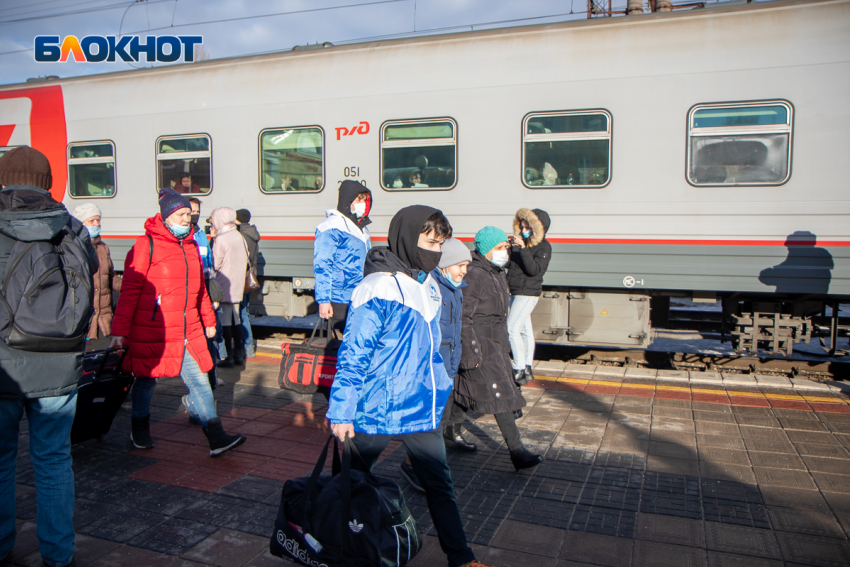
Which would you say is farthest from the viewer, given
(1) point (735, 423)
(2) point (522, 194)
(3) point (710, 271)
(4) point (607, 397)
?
(2) point (522, 194)

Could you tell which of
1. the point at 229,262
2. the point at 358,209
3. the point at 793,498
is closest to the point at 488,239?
the point at 358,209

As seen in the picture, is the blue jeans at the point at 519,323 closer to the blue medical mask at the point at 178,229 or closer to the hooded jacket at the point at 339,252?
the hooded jacket at the point at 339,252

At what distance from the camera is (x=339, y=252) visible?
494 cm

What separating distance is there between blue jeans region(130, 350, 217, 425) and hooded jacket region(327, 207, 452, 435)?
2104 mm

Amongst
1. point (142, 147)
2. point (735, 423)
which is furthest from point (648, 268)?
point (142, 147)

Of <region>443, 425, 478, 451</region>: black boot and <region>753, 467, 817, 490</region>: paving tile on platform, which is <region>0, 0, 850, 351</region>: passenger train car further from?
<region>443, 425, 478, 451</region>: black boot

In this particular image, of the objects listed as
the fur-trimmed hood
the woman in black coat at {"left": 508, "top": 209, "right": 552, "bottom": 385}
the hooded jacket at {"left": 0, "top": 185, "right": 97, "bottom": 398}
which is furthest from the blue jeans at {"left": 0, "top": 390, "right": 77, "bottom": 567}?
the fur-trimmed hood

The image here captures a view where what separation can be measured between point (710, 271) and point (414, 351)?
4.66 metres

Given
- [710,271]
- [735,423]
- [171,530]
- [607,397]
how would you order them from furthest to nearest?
[710,271]
[607,397]
[735,423]
[171,530]

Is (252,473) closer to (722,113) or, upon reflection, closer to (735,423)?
(735,423)

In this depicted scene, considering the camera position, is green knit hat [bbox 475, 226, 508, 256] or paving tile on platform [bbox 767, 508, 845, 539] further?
green knit hat [bbox 475, 226, 508, 256]

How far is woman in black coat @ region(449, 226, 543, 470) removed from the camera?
13.4 ft

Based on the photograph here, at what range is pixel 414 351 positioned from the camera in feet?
9.16

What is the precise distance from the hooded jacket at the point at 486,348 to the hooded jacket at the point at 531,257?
1.88 m
